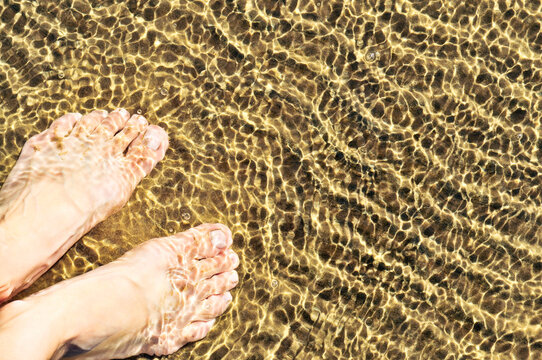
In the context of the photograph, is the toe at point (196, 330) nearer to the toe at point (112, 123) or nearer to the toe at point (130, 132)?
the toe at point (130, 132)

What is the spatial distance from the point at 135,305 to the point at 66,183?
107 centimetres

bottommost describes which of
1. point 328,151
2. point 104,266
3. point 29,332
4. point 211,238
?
point 29,332

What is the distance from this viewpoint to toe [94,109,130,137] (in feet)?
15.3

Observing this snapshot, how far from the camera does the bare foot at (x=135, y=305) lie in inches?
157

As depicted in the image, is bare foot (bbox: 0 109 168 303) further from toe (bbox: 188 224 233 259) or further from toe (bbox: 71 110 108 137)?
toe (bbox: 188 224 233 259)

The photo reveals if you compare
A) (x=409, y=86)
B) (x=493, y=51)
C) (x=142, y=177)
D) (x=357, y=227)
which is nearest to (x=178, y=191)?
(x=142, y=177)

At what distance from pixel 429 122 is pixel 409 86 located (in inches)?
13.1

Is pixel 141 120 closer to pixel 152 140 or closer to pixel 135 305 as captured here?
pixel 152 140

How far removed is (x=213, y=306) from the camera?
15.2 feet

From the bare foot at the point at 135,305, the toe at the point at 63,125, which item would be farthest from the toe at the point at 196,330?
the toe at the point at 63,125

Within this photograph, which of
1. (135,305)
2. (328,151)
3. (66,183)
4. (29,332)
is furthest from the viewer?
(328,151)

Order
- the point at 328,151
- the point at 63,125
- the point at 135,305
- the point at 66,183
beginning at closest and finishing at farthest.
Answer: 1. the point at 135,305
2. the point at 66,183
3. the point at 63,125
4. the point at 328,151

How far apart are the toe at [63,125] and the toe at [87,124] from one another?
0.04 metres

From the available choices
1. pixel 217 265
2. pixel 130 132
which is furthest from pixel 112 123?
pixel 217 265
